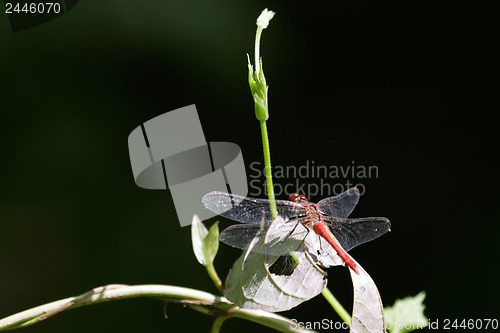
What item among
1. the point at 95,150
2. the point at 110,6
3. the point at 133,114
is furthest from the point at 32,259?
the point at 110,6

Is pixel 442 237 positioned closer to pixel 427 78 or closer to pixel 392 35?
pixel 427 78

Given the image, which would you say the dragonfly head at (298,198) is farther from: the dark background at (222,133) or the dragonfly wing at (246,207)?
the dark background at (222,133)

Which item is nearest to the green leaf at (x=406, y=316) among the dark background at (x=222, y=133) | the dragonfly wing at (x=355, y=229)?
the dragonfly wing at (x=355, y=229)

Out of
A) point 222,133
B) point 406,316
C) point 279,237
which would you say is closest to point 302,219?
point 279,237

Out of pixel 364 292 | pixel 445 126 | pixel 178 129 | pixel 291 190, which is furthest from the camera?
pixel 445 126

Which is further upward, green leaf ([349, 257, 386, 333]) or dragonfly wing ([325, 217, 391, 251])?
dragonfly wing ([325, 217, 391, 251])

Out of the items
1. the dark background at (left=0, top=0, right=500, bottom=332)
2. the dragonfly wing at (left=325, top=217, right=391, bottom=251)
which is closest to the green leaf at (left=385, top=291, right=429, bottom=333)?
the dragonfly wing at (left=325, top=217, right=391, bottom=251)

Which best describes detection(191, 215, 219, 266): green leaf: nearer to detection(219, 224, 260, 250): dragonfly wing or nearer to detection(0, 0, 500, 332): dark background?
detection(219, 224, 260, 250): dragonfly wing
